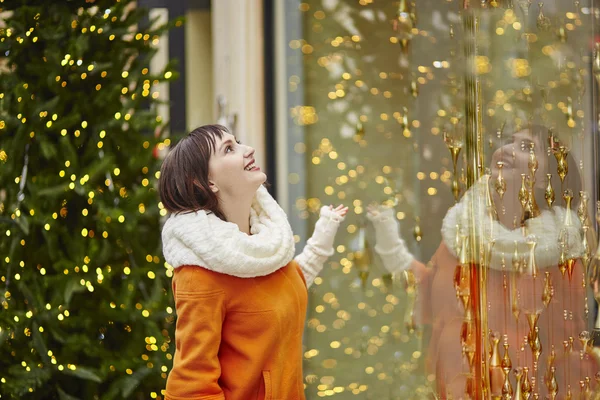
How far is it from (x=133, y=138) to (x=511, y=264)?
1.53m

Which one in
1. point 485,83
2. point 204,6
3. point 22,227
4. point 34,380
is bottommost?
point 34,380

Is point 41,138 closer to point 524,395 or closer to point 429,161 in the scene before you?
point 429,161

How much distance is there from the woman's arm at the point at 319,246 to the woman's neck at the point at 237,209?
23 centimetres

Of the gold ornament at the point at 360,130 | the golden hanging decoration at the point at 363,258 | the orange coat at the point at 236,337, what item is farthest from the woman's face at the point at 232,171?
the gold ornament at the point at 360,130

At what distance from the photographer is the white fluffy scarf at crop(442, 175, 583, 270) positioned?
1.60 metres

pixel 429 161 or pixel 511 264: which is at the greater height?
pixel 429 161

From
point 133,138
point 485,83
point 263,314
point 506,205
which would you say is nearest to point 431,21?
point 485,83

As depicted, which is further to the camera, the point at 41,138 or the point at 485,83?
the point at 41,138

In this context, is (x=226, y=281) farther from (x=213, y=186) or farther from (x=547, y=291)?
(x=547, y=291)

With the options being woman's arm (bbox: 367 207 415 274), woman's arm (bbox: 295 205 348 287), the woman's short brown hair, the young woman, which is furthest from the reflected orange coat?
the woman's short brown hair

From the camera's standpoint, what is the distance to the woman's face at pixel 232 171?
180 centimetres

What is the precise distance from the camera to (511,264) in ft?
5.73

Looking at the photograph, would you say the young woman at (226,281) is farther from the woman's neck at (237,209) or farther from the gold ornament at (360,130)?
the gold ornament at (360,130)

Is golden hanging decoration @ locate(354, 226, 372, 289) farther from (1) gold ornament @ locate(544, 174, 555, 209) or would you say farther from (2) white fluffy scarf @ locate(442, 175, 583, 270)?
(1) gold ornament @ locate(544, 174, 555, 209)
